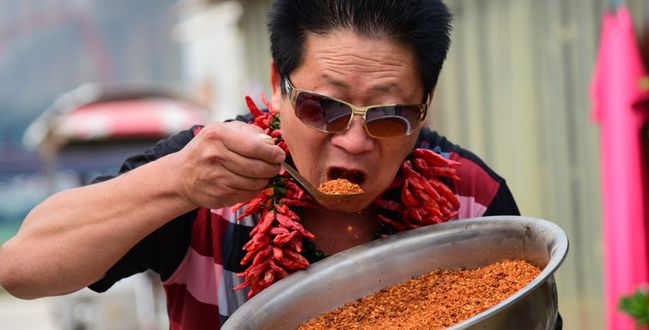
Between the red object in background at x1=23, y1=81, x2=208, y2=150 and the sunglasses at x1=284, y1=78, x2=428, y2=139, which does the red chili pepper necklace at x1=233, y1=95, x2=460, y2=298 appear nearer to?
the sunglasses at x1=284, y1=78, x2=428, y2=139

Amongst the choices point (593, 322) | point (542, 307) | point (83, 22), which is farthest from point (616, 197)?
point (83, 22)

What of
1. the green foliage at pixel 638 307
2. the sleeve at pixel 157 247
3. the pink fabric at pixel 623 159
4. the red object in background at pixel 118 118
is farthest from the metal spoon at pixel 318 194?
the red object in background at pixel 118 118

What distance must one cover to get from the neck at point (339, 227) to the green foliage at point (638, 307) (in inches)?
69.4

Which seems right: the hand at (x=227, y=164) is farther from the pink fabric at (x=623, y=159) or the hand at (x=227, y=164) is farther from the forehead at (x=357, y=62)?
the pink fabric at (x=623, y=159)

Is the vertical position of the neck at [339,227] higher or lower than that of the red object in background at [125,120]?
higher

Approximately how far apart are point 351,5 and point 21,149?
600 inches

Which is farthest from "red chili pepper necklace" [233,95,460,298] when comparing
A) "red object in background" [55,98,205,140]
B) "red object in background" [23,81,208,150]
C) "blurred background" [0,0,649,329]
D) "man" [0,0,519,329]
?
"red object in background" [55,98,205,140]

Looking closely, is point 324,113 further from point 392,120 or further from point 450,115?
point 450,115

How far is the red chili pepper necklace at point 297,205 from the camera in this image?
6.97ft

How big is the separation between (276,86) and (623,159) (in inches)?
106

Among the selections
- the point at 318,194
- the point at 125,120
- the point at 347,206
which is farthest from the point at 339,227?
the point at 125,120

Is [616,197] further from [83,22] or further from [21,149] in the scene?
[83,22]

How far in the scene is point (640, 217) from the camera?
4.38 metres

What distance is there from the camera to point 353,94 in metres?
1.97
